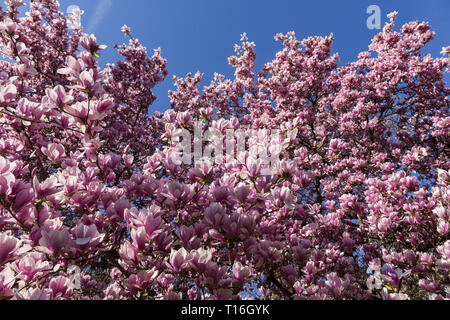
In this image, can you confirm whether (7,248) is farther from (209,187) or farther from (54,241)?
(209,187)

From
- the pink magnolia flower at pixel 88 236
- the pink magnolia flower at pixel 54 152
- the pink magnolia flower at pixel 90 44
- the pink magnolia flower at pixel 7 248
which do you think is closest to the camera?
the pink magnolia flower at pixel 7 248

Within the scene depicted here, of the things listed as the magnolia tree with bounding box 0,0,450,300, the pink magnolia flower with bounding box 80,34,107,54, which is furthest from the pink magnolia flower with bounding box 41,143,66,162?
the pink magnolia flower with bounding box 80,34,107,54

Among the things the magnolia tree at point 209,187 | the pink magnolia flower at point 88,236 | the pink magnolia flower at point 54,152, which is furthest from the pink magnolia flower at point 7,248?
the pink magnolia flower at point 54,152

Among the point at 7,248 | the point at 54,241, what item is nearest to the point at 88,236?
the point at 54,241

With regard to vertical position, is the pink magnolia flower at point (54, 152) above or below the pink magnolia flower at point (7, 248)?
above

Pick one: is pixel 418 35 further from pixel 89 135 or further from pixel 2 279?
pixel 2 279

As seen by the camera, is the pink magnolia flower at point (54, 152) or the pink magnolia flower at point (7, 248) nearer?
the pink magnolia flower at point (7, 248)

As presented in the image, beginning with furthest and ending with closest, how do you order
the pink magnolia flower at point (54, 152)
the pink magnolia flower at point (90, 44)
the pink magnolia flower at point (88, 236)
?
the pink magnolia flower at point (90, 44), the pink magnolia flower at point (54, 152), the pink magnolia flower at point (88, 236)

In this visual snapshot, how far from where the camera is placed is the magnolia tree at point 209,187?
1.79m

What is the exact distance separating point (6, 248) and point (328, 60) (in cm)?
953

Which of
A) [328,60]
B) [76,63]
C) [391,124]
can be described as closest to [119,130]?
[76,63]

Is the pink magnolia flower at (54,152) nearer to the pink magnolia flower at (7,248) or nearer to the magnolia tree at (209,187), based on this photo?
the magnolia tree at (209,187)

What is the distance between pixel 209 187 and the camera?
2742 millimetres

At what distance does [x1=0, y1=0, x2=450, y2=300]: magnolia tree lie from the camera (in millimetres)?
1789
